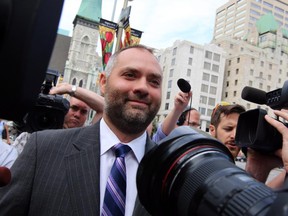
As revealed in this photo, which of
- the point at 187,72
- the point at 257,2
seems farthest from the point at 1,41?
the point at 257,2

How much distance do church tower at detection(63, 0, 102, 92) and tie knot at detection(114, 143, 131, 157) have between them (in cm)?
6692

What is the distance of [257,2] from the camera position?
8962 cm

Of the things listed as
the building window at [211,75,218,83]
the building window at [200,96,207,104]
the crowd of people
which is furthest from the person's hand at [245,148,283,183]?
the building window at [211,75,218,83]

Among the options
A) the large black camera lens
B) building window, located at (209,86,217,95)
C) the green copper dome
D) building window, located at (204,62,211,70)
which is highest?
the green copper dome

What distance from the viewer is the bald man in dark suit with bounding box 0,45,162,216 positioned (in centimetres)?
146

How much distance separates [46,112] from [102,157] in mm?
633

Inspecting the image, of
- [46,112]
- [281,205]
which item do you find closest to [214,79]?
[46,112]

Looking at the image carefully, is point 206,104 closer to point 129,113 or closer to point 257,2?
point 257,2

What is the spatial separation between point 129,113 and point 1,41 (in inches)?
48.5

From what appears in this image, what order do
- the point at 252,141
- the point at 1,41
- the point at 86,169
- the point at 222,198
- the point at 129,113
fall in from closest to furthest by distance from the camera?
1. the point at 1,41
2. the point at 222,198
3. the point at 252,141
4. the point at 86,169
5. the point at 129,113

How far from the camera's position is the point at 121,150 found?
5.48 feet

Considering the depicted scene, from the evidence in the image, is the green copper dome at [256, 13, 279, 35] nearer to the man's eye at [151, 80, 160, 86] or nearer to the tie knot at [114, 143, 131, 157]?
the man's eye at [151, 80, 160, 86]

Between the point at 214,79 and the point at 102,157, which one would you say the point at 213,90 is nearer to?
the point at 214,79

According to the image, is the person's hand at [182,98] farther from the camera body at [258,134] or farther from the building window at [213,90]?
the building window at [213,90]
